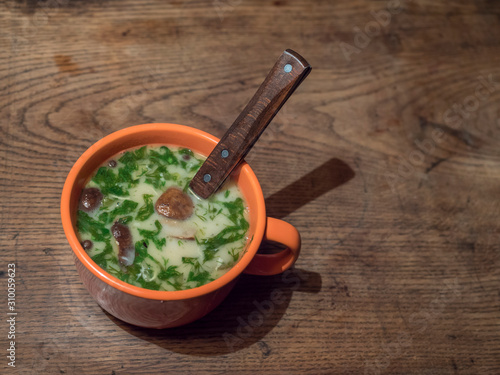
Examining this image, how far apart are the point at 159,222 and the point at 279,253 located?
0.33 metres

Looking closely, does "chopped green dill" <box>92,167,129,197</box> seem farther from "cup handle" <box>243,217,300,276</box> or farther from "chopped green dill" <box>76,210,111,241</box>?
"cup handle" <box>243,217,300,276</box>

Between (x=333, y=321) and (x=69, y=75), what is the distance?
1.21m

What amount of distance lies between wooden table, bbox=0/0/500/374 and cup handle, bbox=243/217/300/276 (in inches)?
6.7

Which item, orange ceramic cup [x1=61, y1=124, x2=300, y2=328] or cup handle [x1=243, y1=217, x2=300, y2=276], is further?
cup handle [x1=243, y1=217, x2=300, y2=276]

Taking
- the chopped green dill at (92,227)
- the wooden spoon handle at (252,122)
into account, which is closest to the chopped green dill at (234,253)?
the wooden spoon handle at (252,122)

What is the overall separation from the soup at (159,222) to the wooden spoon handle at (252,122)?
7 centimetres

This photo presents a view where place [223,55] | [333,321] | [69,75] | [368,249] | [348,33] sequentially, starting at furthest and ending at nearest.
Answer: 1. [348,33]
2. [223,55]
3. [69,75]
4. [368,249]
5. [333,321]

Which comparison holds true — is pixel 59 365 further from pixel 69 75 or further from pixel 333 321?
pixel 69 75

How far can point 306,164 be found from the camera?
184 centimetres

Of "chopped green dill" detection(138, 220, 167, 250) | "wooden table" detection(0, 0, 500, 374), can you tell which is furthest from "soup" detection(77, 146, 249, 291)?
"wooden table" detection(0, 0, 500, 374)

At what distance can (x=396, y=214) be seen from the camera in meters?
1.80

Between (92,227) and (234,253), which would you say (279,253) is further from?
(92,227)

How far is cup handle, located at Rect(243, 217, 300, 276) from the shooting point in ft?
4.35

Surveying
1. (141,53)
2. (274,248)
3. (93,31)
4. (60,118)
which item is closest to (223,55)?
(141,53)
